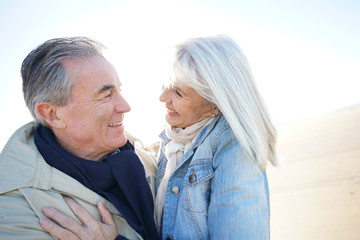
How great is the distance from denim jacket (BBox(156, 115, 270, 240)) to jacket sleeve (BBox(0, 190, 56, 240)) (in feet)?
2.84

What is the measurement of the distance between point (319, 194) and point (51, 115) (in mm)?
5965

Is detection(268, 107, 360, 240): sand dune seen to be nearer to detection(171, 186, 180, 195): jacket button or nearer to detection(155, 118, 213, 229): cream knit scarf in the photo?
detection(155, 118, 213, 229): cream knit scarf

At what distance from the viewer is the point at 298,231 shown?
17.0ft

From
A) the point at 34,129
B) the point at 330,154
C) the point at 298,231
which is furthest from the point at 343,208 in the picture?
the point at 34,129

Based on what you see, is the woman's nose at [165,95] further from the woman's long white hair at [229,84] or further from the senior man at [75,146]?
the senior man at [75,146]

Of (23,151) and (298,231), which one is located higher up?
(23,151)

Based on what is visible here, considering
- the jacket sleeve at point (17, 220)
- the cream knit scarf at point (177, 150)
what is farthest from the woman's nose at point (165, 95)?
the jacket sleeve at point (17, 220)

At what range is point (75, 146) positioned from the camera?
2.41 metres

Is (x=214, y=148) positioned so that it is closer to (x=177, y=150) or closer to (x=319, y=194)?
(x=177, y=150)

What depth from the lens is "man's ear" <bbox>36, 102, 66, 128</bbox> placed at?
231 cm

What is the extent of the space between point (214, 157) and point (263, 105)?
0.56 meters

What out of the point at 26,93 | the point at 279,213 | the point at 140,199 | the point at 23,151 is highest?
the point at 26,93

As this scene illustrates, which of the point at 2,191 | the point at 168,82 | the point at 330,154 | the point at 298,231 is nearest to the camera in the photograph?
the point at 2,191

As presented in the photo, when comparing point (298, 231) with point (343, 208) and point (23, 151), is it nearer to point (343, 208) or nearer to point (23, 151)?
point (343, 208)
